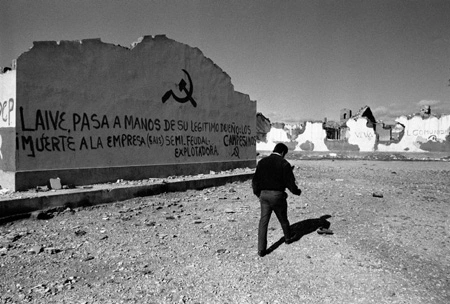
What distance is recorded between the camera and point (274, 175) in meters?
4.52

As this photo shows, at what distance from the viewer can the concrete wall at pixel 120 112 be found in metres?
7.12

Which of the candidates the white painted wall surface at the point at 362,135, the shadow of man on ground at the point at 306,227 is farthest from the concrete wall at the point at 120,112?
the white painted wall surface at the point at 362,135

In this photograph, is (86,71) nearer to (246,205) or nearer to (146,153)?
(146,153)

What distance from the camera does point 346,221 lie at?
6.21m

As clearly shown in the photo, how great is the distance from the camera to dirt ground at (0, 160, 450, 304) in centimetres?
343

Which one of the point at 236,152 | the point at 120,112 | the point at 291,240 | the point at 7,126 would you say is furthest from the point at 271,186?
the point at 236,152

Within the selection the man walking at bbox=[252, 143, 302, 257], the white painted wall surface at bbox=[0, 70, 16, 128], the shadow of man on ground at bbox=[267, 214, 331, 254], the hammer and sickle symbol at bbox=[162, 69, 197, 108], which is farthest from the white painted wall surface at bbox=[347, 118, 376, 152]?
the white painted wall surface at bbox=[0, 70, 16, 128]

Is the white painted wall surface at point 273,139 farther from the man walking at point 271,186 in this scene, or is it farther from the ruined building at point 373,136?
the man walking at point 271,186

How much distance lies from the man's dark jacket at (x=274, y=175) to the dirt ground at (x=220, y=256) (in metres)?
0.86

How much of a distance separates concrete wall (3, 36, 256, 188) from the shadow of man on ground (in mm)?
4789

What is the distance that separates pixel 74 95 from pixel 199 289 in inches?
230

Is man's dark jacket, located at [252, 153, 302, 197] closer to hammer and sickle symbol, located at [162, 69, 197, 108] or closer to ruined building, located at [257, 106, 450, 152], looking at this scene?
hammer and sickle symbol, located at [162, 69, 197, 108]

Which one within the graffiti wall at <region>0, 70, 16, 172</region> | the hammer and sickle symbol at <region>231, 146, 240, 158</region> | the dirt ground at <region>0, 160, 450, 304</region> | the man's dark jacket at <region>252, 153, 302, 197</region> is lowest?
the dirt ground at <region>0, 160, 450, 304</region>

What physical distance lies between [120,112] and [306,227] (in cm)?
539
